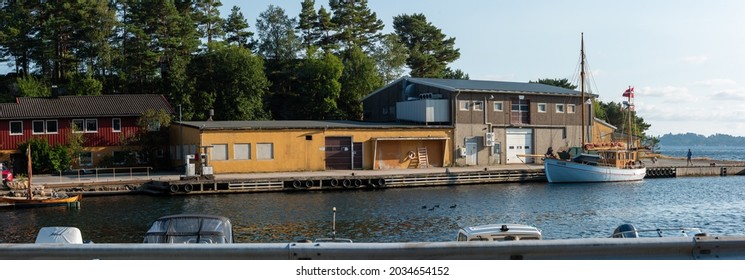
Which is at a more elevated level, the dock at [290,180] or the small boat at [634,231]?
the small boat at [634,231]

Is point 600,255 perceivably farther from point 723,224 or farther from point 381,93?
point 381,93

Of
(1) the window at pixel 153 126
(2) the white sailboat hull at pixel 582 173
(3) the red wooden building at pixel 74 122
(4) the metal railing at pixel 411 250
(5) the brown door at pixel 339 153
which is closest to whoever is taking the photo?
(4) the metal railing at pixel 411 250

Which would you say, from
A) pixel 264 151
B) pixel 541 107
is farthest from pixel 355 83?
pixel 264 151

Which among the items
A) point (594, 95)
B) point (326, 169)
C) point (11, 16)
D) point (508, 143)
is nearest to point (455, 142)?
point (508, 143)

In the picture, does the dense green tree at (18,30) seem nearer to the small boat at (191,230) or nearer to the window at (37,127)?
the window at (37,127)

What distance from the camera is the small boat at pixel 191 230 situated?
14594 millimetres

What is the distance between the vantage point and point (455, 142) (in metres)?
54.6

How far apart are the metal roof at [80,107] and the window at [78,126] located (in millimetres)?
463

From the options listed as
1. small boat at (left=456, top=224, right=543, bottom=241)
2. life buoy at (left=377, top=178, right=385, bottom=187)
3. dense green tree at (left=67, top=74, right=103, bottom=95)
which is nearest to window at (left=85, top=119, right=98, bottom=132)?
dense green tree at (left=67, top=74, right=103, bottom=95)

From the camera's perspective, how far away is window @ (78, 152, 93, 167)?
50688mm

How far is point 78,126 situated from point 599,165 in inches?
1480

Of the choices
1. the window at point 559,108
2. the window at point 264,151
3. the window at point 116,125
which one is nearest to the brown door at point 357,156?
the window at point 264,151

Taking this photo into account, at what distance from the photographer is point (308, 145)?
163 feet

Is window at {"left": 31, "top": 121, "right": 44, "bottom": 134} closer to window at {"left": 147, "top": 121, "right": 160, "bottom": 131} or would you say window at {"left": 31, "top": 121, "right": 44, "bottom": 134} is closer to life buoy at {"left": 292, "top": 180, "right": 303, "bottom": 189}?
window at {"left": 147, "top": 121, "right": 160, "bottom": 131}
